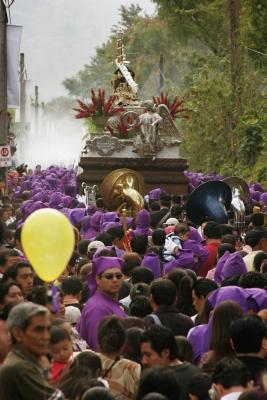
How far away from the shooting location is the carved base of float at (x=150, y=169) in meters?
36.7

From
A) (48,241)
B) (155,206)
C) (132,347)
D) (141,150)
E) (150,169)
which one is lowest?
(150,169)

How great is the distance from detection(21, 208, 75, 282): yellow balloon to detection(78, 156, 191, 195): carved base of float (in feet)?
93.5

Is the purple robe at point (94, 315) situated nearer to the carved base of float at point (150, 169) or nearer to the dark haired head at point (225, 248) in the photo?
the dark haired head at point (225, 248)

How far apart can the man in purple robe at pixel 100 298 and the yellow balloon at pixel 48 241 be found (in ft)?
8.70

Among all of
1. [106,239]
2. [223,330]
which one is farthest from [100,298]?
[106,239]

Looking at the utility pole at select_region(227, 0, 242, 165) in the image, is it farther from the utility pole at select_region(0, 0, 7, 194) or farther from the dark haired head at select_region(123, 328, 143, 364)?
the dark haired head at select_region(123, 328, 143, 364)

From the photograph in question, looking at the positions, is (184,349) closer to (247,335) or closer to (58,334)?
(247,335)

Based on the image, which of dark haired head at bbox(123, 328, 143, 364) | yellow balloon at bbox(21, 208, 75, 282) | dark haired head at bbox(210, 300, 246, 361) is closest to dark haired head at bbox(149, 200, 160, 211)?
dark haired head at bbox(123, 328, 143, 364)

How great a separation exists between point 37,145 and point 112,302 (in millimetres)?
123244

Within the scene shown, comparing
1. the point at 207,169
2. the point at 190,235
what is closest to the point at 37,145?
the point at 207,169

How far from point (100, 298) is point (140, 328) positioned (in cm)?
113

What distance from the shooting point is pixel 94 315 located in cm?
1050

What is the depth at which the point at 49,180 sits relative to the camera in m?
35.8

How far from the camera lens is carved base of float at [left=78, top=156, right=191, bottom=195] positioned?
36.7 metres
